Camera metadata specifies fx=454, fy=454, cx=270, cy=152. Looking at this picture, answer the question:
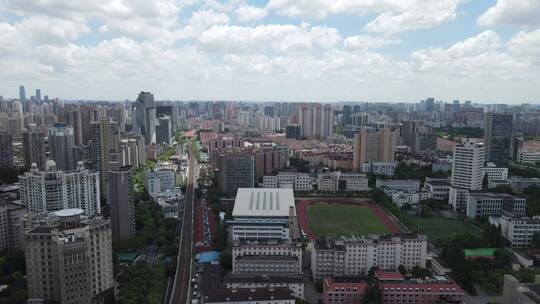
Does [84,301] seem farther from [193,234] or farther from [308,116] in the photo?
[308,116]

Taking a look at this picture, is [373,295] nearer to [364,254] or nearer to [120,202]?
[364,254]

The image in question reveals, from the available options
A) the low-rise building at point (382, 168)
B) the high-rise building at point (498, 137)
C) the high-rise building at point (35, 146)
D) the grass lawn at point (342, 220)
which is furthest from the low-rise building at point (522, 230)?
the high-rise building at point (35, 146)

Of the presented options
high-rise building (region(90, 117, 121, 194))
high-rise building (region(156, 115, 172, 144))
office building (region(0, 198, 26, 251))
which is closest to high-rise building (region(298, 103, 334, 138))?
high-rise building (region(156, 115, 172, 144))

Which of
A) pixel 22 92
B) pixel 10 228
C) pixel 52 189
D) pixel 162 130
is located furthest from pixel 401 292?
pixel 22 92

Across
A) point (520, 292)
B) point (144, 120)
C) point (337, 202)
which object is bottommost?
point (337, 202)

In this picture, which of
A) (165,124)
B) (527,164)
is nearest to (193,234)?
(527,164)

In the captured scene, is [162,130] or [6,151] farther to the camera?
[162,130]

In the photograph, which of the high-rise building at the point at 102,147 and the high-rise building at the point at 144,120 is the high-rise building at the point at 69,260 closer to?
the high-rise building at the point at 102,147
